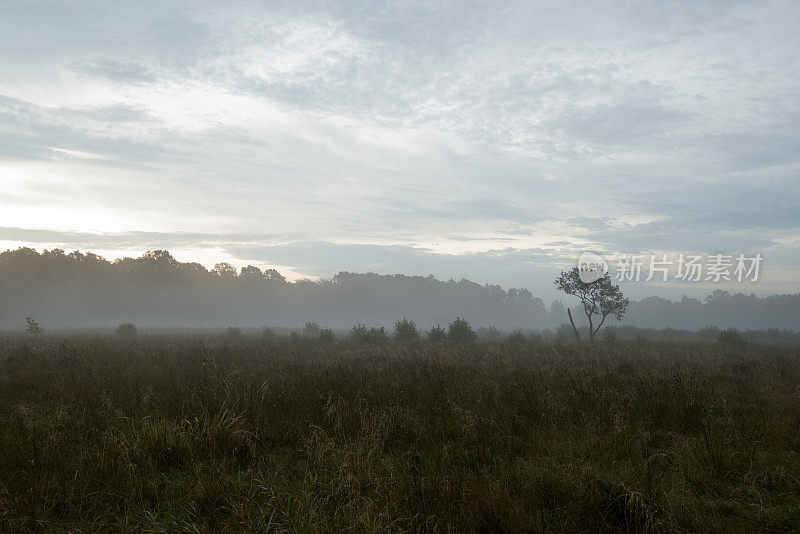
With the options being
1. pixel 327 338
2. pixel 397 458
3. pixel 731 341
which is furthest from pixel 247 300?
pixel 397 458

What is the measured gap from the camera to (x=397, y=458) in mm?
4660

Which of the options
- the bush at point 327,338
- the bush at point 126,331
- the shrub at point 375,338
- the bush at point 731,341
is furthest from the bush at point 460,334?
the bush at point 126,331

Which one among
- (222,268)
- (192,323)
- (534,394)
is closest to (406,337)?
(534,394)

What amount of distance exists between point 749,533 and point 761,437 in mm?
3160

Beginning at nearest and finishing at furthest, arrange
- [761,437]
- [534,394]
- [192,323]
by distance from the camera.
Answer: [761,437]
[534,394]
[192,323]

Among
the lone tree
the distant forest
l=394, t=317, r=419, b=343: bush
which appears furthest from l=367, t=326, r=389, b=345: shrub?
the distant forest

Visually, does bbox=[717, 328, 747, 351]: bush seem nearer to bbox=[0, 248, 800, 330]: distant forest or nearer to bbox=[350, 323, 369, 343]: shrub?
bbox=[350, 323, 369, 343]: shrub

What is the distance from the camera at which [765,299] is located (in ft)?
328

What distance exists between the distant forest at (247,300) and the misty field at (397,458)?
69.3 m

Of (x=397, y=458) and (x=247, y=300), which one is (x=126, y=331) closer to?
(x=397, y=458)

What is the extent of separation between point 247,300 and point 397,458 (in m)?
97.4

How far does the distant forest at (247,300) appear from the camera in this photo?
70.5 m

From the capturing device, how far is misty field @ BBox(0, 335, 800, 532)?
3436 mm

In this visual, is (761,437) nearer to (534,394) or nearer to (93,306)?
(534,394)
